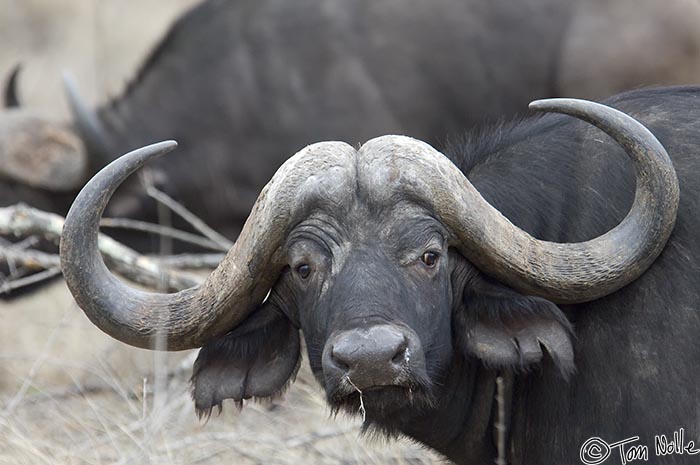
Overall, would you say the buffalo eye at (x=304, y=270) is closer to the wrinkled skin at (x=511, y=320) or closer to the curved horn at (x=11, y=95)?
the wrinkled skin at (x=511, y=320)

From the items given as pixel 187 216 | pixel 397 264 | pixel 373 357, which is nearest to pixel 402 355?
pixel 373 357

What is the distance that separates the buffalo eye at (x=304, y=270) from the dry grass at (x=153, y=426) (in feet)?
1.91

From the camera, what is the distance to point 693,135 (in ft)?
12.4

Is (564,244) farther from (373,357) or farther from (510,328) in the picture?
(373,357)

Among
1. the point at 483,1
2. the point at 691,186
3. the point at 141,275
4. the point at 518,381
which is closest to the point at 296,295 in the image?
the point at 518,381

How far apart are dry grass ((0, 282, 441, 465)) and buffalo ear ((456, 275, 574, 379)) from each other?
2.92ft

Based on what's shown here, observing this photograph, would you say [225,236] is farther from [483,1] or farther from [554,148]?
[554,148]

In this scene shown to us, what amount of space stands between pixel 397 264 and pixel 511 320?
418mm

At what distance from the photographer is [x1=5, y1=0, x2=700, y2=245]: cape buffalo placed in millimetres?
8070

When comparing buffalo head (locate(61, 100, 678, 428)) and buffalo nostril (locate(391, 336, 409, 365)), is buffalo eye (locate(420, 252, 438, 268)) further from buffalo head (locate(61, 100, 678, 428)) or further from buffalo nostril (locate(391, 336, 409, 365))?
buffalo nostril (locate(391, 336, 409, 365))

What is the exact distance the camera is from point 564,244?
3570 mm

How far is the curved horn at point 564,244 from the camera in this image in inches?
135

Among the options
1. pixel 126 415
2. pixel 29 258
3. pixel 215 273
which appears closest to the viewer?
pixel 215 273

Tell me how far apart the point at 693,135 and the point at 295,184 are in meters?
1.28
